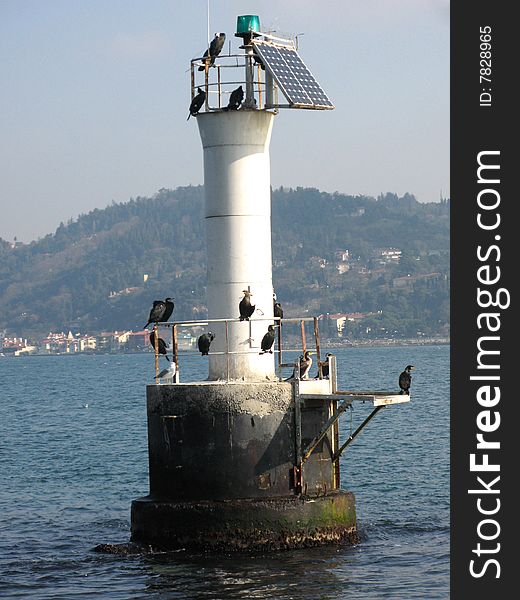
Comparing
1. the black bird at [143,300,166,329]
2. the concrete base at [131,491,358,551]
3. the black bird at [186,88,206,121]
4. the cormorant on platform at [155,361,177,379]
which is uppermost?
the black bird at [186,88,206,121]

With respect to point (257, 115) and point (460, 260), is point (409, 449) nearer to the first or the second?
point (257, 115)

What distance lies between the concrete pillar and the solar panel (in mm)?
554

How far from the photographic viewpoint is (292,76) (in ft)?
88.9

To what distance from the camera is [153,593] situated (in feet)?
77.8

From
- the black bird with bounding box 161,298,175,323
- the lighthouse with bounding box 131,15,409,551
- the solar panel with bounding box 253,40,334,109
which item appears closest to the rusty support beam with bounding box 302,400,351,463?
the lighthouse with bounding box 131,15,409,551

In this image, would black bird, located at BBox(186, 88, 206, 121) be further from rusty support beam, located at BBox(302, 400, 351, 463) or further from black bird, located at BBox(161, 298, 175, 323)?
rusty support beam, located at BBox(302, 400, 351, 463)

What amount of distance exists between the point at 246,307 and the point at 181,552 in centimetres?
433

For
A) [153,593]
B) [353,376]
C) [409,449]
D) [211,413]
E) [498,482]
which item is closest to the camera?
[498,482]

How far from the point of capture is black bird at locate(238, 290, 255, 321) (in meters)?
26.3

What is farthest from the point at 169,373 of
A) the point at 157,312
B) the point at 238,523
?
the point at 238,523

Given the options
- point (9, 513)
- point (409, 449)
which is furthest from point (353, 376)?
point (9, 513)

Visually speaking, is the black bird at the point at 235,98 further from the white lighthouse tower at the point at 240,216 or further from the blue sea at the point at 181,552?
the blue sea at the point at 181,552

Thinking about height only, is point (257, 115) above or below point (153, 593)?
above

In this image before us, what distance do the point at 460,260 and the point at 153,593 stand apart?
7323mm
